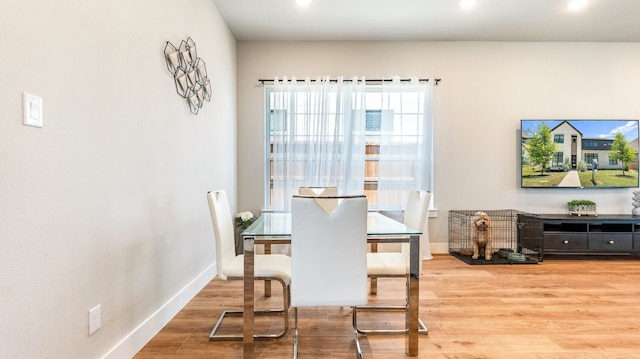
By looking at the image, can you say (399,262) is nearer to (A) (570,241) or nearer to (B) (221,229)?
(B) (221,229)

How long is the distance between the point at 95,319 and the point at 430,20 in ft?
13.1

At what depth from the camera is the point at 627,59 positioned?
14.4ft

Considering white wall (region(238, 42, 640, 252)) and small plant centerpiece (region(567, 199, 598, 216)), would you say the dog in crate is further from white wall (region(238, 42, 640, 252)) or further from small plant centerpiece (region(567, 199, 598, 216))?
small plant centerpiece (region(567, 199, 598, 216))

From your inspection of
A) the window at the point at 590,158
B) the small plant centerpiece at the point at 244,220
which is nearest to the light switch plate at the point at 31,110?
the small plant centerpiece at the point at 244,220

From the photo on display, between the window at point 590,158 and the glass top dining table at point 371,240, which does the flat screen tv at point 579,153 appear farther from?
the glass top dining table at point 371,240

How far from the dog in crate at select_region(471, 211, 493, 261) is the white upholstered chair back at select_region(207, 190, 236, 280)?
9.66 ft

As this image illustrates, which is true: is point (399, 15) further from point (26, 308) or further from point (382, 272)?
point (26, 308)

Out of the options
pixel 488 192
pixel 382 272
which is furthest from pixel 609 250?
pixel 382 272

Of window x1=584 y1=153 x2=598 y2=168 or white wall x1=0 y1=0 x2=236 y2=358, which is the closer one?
white wall x1=0 y1=0 x2=236 y2=358

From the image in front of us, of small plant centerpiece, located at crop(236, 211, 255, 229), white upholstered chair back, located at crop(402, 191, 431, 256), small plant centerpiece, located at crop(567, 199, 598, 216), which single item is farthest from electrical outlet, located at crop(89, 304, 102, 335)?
small plant centerpiece, located at crop(567, 199, 598, 216)

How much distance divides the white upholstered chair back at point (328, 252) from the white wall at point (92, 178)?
931 millimetres

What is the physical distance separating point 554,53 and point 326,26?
3.03m

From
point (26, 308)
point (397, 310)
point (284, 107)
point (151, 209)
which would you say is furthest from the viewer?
point (284, 107)

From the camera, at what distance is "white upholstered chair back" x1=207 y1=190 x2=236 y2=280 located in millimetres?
2096
